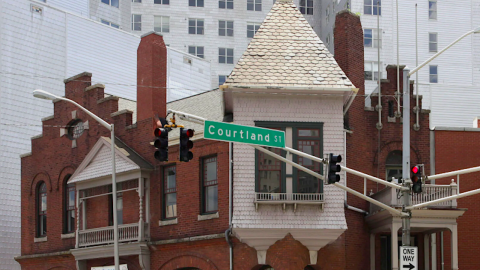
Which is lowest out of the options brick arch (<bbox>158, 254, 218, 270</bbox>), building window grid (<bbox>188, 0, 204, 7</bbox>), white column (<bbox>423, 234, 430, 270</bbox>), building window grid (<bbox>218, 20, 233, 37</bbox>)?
brick arch (<bbox>158, 254, 218, 270</bbox>)

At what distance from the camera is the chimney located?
34.3 metres

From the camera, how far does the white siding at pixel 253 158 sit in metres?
28.5

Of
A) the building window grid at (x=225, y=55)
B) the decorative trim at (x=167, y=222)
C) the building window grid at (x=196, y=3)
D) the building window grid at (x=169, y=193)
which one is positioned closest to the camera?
the decorative trim at (x=167, y=222)

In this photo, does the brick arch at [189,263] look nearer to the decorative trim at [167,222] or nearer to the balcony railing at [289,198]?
the decorative trim at [167,222]

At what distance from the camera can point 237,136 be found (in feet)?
69.1

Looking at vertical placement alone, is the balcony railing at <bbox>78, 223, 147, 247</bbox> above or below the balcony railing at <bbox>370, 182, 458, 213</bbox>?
below

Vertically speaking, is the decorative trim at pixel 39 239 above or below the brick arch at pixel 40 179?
below

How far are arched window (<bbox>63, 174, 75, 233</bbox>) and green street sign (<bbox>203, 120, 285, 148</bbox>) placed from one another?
18234mm

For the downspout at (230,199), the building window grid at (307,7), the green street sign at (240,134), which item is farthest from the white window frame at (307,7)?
the green street sign at (240,134)

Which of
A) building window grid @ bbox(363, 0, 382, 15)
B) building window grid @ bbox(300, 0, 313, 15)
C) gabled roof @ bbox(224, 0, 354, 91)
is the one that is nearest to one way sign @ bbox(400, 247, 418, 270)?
gabled roof @ bbox(224, 0, 354, 91)

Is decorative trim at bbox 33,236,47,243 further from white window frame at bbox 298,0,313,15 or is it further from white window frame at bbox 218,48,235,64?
white window frame at bbox 298,0,313,15

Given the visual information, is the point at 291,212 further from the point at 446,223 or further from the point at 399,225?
the point at 446,223

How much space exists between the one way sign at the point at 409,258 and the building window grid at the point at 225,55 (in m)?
56.7

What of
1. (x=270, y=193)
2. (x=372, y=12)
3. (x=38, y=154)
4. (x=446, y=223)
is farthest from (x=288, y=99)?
(x=372, y=12)
